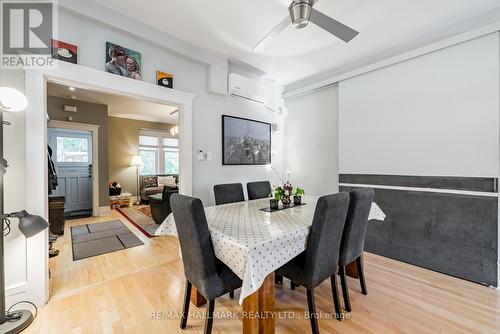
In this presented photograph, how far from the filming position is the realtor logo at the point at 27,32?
1.75 meters

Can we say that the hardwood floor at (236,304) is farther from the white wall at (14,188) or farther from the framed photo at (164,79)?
the framed photo at (164,79)

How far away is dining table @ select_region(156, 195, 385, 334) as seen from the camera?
1.19 m

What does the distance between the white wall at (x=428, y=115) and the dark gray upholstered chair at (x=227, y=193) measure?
5.74 ft

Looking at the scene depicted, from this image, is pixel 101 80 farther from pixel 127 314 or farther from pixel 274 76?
pixel 274 76

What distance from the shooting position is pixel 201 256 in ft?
4.37

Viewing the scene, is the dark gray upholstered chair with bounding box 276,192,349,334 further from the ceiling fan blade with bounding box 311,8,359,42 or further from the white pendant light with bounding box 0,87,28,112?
the white pendant light with bounding box 0,87,28,112

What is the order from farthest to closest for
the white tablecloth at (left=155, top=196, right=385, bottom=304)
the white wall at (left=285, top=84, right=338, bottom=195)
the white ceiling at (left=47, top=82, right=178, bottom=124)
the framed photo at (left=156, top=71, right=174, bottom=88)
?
the white ceiling at (left=47, top=82, right=178, bottom=124)
the white wall at (left=285, top=84, right=338, bottom=195)
the framed photo at (left=156, top=71, right=174, bottom=88)
the white tablecloth at (left=155, top=196, right=385, bottom=304)

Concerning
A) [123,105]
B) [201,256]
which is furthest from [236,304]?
[123,105]

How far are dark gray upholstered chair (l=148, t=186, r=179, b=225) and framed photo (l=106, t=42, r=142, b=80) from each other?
7.17 feet

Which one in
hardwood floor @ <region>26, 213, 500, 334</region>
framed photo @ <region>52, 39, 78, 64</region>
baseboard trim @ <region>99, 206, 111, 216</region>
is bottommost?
hardwood floor @ <region>26, 213, 500, 334</region>

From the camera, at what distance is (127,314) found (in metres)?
1.75

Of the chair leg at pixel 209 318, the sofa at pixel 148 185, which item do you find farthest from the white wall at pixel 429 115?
the sofa at pixel 148 185

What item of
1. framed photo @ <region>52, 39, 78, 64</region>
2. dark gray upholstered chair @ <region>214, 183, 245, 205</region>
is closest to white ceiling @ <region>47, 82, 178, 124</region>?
framed photo @ <region>52, 39, 78, 64</region>

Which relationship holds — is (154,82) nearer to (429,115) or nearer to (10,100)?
(10,100)
